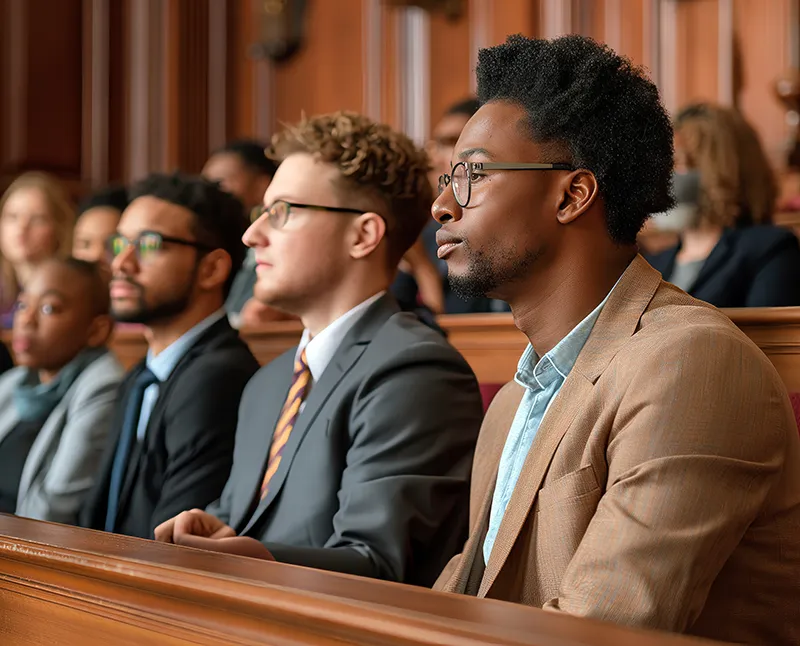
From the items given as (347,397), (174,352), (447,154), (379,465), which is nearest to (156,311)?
(174,352)

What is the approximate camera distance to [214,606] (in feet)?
3.61

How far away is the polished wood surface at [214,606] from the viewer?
92 cm

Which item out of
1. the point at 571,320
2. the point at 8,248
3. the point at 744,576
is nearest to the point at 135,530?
the point at 571,320

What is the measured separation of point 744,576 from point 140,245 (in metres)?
1.93

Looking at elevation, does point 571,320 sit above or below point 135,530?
above

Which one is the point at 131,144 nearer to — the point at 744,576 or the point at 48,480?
the point at 48,480

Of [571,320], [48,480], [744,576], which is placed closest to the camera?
[744,576]

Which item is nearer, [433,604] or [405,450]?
[433,604]

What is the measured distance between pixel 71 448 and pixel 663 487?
1.96 m

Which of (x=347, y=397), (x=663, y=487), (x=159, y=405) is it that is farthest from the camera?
(x=159, y=405)

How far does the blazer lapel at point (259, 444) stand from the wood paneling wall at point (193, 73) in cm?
386

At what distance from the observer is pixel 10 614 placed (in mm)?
1422

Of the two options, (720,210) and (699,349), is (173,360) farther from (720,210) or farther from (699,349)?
(720,210)

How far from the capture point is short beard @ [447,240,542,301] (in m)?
1.62
